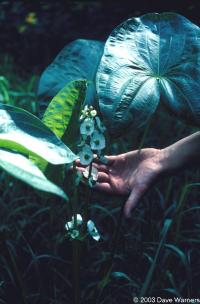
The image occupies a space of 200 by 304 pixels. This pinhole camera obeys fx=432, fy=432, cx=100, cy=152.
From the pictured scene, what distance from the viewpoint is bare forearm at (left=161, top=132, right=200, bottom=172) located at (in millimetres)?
1096

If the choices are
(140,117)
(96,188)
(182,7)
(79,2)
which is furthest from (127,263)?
(79,2)

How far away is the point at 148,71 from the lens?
97 cm

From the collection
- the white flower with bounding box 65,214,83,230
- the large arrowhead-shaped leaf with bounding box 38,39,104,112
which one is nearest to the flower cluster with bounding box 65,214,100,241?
the white flower with bounding box 65,214,83,230

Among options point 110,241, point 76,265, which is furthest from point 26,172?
point 110,241

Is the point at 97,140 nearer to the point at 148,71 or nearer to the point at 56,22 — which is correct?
the point at 148,71

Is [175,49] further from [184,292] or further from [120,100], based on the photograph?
[184,292]

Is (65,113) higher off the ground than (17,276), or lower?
higher

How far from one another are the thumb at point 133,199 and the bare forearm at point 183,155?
11 cm

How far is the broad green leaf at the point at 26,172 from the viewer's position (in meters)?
0.59

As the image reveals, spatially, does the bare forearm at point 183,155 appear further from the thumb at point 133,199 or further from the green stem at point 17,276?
the green stem at point 17,276

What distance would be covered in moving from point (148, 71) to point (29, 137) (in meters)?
0.34

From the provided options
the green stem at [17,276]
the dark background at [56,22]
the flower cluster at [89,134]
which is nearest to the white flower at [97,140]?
the flower cluster at [89,134]

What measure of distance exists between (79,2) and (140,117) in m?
1.92

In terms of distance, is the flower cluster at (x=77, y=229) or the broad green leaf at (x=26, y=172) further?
the flower cluster at (x=77, y=229)
